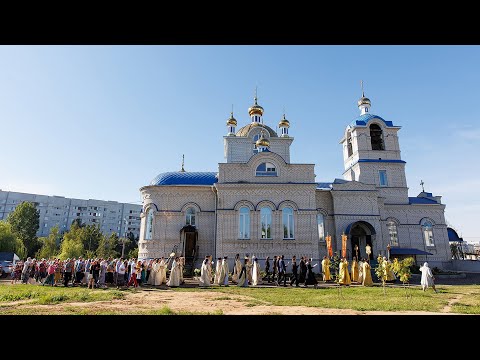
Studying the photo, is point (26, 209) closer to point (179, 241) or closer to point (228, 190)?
point (179, 241)

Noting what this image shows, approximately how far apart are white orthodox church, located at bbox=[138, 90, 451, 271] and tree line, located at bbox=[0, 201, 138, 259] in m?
16.2

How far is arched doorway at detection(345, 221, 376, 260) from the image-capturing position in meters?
20.0

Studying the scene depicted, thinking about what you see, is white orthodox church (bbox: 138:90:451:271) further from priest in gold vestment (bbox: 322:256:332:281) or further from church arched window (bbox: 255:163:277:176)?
priest in gold vestment (bbox: 322:256:332:281)

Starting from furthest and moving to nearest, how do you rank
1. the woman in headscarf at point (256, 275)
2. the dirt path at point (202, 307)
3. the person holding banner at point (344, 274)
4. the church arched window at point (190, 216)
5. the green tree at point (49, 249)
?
the green tree at point (49, 249), the church arched window at point (190, 216), the woman in headscarf at point (256, 275), the person holding banner at point (344, 274), the dirt path at point (202, 307)

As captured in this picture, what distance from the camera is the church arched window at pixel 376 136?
24.8 m

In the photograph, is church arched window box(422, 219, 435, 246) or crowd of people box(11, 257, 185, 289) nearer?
crowd of people box(11, 257, 185, 289)

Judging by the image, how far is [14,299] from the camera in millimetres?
9484

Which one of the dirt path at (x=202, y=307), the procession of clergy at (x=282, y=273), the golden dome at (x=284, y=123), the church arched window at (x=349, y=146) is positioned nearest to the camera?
the dirt path at (x=202, y=307)

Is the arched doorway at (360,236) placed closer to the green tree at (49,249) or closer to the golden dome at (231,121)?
the golden dome at (231,121)

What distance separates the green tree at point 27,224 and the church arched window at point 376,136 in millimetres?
42101

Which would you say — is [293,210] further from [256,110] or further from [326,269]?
[256,110]

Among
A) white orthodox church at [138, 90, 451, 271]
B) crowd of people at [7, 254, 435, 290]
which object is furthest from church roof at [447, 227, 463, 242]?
crowd of people at [7, 254, 435, 290]

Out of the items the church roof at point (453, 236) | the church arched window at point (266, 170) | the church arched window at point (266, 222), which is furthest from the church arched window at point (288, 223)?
the church roof at point (453, 236)
